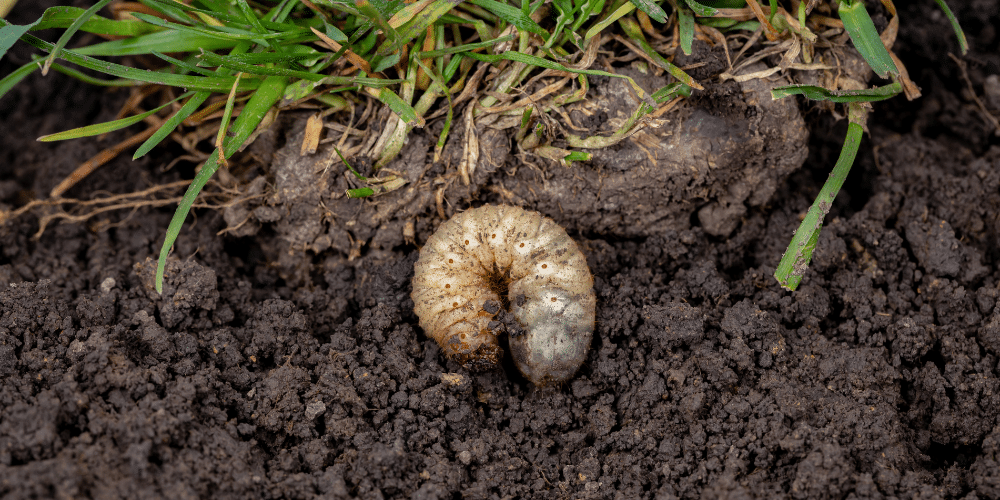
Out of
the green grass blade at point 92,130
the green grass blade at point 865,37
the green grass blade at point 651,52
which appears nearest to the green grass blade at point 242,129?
the green grass blade at point 92,130

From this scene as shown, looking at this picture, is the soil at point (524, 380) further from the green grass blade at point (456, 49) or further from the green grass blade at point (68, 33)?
the green grass blade at point (68, 33)

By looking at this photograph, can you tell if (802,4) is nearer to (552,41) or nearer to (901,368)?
(552,41)

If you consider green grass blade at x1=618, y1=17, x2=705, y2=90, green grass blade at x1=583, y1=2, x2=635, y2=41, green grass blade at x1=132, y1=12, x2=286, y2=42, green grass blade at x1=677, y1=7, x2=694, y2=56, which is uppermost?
green grass blade at x1=132, y1=12, x2=286, y2=42

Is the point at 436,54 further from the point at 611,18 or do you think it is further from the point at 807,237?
the point at 807,237

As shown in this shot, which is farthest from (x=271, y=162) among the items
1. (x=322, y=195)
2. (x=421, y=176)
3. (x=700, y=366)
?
(x=700, y=366)

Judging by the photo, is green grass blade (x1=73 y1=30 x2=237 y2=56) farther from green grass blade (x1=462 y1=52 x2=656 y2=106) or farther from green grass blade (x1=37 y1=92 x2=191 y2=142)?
green grass blade (x1=462 y1=52 x2=656 y2=106)

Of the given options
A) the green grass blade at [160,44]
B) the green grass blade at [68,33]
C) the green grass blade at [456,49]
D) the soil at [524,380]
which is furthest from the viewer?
the green grass blade at [160,44]

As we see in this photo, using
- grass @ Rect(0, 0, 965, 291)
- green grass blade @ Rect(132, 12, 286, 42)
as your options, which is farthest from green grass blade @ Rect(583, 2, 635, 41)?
green grass blade @ Rect(132, 12, 286, 42)
